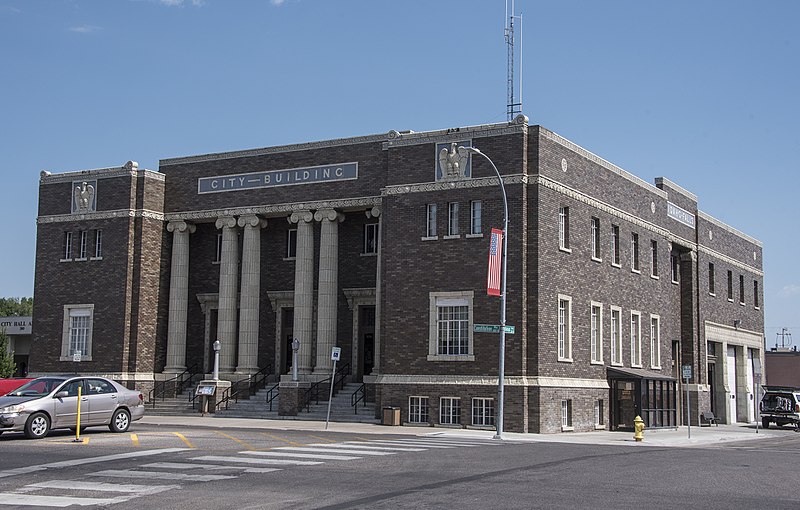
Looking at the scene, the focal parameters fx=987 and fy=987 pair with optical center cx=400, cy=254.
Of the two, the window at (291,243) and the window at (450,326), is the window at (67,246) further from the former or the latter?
the window at (450,326)

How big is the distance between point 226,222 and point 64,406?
18.8 metres

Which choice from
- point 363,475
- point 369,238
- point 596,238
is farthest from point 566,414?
point 363,475

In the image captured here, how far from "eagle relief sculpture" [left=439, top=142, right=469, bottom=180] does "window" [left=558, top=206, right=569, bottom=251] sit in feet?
13.2

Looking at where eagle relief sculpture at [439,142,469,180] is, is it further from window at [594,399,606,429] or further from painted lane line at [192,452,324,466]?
painted lane line at [192,452,324,466]

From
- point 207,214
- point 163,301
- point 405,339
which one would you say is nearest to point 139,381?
point 163,301

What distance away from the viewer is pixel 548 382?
113 ft

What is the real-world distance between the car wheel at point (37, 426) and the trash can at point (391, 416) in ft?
44.7

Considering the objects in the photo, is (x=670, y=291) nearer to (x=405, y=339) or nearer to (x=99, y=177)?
(x=405, y=339)

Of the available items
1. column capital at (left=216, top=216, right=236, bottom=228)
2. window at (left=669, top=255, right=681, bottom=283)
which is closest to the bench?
window at (left=669, top=255, right=681, bottom=283)

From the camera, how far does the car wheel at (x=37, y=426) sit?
23.8 metres

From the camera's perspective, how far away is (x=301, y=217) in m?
40.9

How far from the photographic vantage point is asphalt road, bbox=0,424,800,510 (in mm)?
14062

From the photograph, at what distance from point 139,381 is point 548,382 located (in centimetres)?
1818

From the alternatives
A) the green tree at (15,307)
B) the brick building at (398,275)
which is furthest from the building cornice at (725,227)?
the green tree at (15,307)
